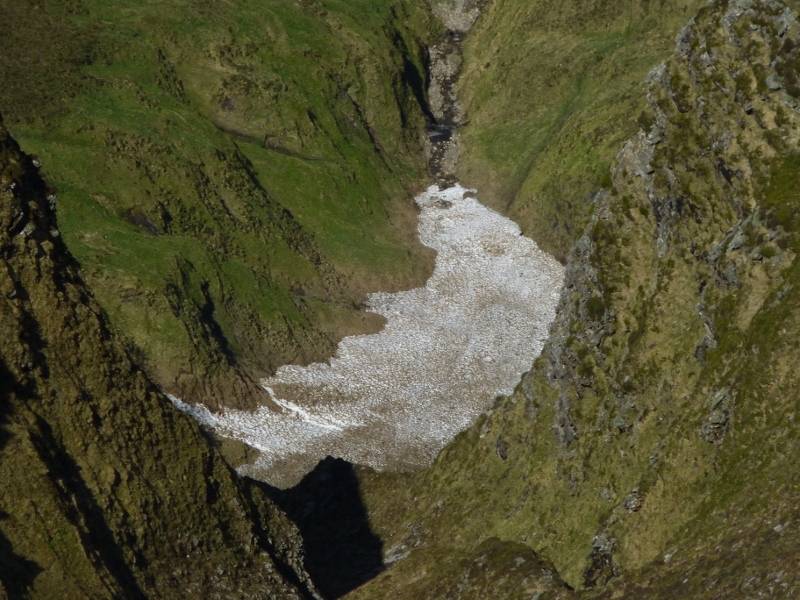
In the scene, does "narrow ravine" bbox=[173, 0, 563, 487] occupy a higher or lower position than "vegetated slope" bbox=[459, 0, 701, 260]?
lower

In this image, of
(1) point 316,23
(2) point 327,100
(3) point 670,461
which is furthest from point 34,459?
(1) point 316,23

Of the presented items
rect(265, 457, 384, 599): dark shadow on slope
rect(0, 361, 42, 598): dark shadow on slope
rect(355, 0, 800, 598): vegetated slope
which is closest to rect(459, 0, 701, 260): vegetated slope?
rect(265, 457, 384, 599): dark shadow on slope

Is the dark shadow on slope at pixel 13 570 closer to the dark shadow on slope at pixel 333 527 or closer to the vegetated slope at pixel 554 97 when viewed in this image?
the dark shadow on slope at pixel 333 527

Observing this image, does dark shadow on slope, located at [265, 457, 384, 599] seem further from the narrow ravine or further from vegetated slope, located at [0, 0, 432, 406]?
vegetated slope, located at [0, 0, 432, 406]

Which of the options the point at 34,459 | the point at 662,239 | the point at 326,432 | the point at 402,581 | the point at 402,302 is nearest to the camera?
the point at 34,459

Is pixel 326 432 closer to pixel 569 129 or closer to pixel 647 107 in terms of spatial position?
pixel 647 107

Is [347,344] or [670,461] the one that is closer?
[670,461]
